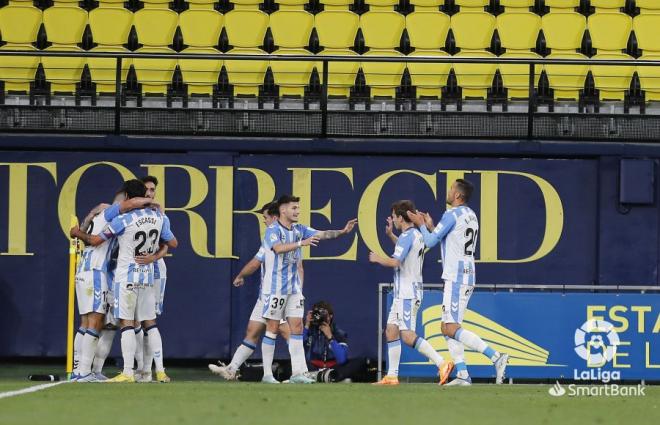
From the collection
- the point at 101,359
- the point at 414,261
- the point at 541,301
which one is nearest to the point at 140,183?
the point at 101,359

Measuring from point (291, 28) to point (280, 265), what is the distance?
5.29 m

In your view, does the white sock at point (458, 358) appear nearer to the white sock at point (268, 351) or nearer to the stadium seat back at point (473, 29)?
the white sock at point (268, 351)

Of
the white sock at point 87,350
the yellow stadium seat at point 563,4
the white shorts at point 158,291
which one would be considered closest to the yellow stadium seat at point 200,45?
the white shorts at point 158,291

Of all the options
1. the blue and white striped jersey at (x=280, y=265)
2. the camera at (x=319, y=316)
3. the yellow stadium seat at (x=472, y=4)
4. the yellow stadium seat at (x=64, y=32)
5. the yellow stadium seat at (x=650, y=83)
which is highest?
the yellow stadium seat at (x=472, y=4)

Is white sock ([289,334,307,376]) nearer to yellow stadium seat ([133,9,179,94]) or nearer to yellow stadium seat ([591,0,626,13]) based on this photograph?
yellow stadium seat ([133,9,179,94])

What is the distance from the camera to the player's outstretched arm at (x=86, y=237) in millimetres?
12516

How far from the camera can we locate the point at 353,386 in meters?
11.9

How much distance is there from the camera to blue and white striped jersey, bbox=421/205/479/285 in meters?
12.5

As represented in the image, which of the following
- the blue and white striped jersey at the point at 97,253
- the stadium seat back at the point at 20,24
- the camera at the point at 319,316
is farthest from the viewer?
the stadium seat back at the point at 20,24

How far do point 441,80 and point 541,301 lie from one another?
3.56 m

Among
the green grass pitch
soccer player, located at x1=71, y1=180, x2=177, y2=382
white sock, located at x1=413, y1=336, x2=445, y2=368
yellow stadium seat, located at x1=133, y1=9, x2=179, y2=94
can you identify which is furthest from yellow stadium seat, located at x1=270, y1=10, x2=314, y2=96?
the green grass pitch

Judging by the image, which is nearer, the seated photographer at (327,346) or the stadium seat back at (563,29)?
the seated photographer at (327,346)

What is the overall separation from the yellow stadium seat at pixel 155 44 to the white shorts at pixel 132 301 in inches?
173

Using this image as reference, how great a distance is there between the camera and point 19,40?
57.1ft
